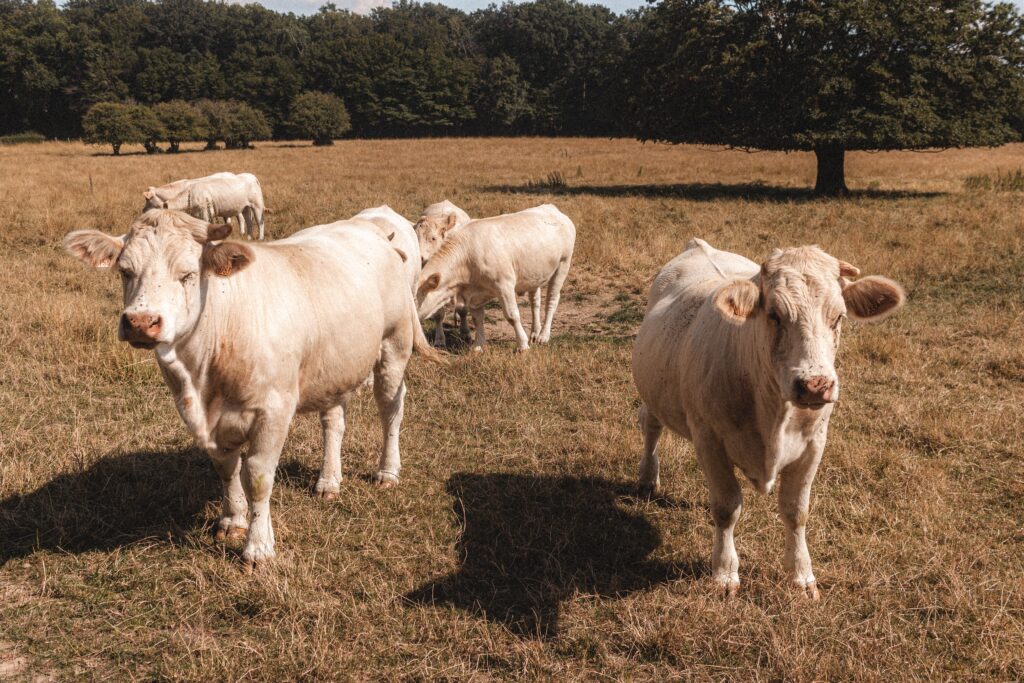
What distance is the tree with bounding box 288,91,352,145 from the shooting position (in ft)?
190

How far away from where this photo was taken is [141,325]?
3.42 metres

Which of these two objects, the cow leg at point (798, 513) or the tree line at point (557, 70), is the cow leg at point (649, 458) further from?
the tree line at point (557, 70)

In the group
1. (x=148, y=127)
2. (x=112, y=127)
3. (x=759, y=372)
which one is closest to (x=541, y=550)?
(x=759, y=372)

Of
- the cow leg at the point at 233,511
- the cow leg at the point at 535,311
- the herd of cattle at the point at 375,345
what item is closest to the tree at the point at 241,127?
the cow leg at the point at 535,311

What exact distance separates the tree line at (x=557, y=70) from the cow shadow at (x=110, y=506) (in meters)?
20.1

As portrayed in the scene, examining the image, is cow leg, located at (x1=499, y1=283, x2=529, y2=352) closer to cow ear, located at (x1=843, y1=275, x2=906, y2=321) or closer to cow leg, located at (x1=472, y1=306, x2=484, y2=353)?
cow leg, located at (x1=472, y1=306, x2=484, y2=353)

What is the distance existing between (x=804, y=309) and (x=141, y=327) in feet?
9.51

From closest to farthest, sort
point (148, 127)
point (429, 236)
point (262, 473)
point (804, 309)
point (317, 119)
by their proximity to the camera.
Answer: point (804, 309)
point (262, 473)
point (429, 236)
point (148, 127)
point (317, 119)

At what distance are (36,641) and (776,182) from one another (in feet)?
84.6

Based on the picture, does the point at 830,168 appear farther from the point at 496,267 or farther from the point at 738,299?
→ the point at 738,299

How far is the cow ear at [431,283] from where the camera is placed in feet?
28.1

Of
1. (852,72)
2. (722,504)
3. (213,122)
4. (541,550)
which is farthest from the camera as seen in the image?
(213,122)

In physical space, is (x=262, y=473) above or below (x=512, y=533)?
above

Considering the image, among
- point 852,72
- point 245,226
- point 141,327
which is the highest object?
point 852,72
